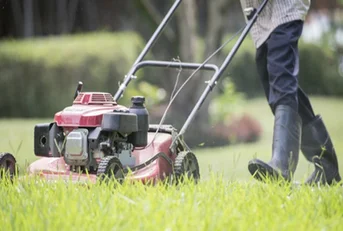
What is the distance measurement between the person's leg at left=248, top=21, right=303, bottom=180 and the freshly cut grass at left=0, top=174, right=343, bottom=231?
464 millimetres

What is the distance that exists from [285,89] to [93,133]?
3.11ft

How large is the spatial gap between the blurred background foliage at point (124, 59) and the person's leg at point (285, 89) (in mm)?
3215

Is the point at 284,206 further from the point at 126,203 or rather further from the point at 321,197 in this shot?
the point at 126,203

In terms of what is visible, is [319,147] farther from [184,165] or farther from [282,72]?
[184,165]

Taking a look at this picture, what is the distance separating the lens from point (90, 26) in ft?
46.7

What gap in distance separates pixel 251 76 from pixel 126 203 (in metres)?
11.7

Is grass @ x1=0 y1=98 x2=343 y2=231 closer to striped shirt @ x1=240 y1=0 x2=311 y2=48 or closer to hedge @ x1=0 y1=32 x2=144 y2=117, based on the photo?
striped shirt @ x1=240 y1=0 x2=311 y2=48

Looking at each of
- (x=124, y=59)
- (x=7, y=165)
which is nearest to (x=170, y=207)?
→ (x=7, y=165)

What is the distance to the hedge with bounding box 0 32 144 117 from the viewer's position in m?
10.1

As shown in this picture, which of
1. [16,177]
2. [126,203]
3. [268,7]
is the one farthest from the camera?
[268,7]

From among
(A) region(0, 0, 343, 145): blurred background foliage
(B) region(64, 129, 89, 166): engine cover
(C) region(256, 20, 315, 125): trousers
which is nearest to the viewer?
(B) region(64, 129, 89, 166): engine cover

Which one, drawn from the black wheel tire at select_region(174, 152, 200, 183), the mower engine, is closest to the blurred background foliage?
the black wheel tire at select_region(174, 152, 200, 183)

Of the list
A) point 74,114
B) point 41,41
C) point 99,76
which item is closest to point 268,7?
point 74,114

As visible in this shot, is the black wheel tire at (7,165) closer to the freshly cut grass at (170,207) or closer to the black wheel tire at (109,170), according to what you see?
the freshly cut grass at (170,207)
